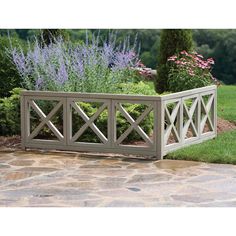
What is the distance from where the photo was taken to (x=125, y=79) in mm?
12070

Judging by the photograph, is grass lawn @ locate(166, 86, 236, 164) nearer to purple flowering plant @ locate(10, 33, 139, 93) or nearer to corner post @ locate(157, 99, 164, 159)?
corner post @ locate(157, 99, 164, 159)

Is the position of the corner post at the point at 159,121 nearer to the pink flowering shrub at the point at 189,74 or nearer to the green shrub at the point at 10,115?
the pink flowering shrub at the point at 189,74

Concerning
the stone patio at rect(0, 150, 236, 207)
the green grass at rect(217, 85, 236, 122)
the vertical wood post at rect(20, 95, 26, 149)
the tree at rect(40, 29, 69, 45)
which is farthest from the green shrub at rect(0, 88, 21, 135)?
the green grass at rect(217, 85, 236, 122)

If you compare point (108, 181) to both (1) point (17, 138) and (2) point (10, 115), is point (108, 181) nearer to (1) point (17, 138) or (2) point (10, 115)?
(1) point (17, 138)

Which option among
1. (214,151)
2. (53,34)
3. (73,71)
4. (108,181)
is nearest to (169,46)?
(53,34)

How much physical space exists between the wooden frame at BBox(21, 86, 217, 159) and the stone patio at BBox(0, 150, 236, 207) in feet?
0.64

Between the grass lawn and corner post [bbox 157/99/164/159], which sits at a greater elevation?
corner post [bbox 157/99/164/159]

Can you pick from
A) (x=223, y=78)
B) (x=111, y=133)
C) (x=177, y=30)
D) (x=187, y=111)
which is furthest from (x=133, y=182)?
(x=223, y=78)

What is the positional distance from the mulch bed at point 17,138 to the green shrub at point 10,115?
0.15 m

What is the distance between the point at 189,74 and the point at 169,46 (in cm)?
167

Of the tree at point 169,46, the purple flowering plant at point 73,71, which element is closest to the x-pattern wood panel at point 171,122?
the purple flowering plant at point 73,71

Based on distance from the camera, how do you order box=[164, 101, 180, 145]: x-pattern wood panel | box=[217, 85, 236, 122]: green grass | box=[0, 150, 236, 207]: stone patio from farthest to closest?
1. box=[217, 85, 236, 122]: green grass
2. box=[164, 101, 180, 145]: x-pattern wood panel
3. box=[0, 150, 236, 207]: stone patio

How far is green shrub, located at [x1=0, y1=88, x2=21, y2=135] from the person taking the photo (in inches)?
452

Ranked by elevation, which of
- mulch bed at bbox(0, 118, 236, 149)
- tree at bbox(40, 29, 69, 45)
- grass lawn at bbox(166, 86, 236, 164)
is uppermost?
tree at bbox(40, 29, 69, 45)
